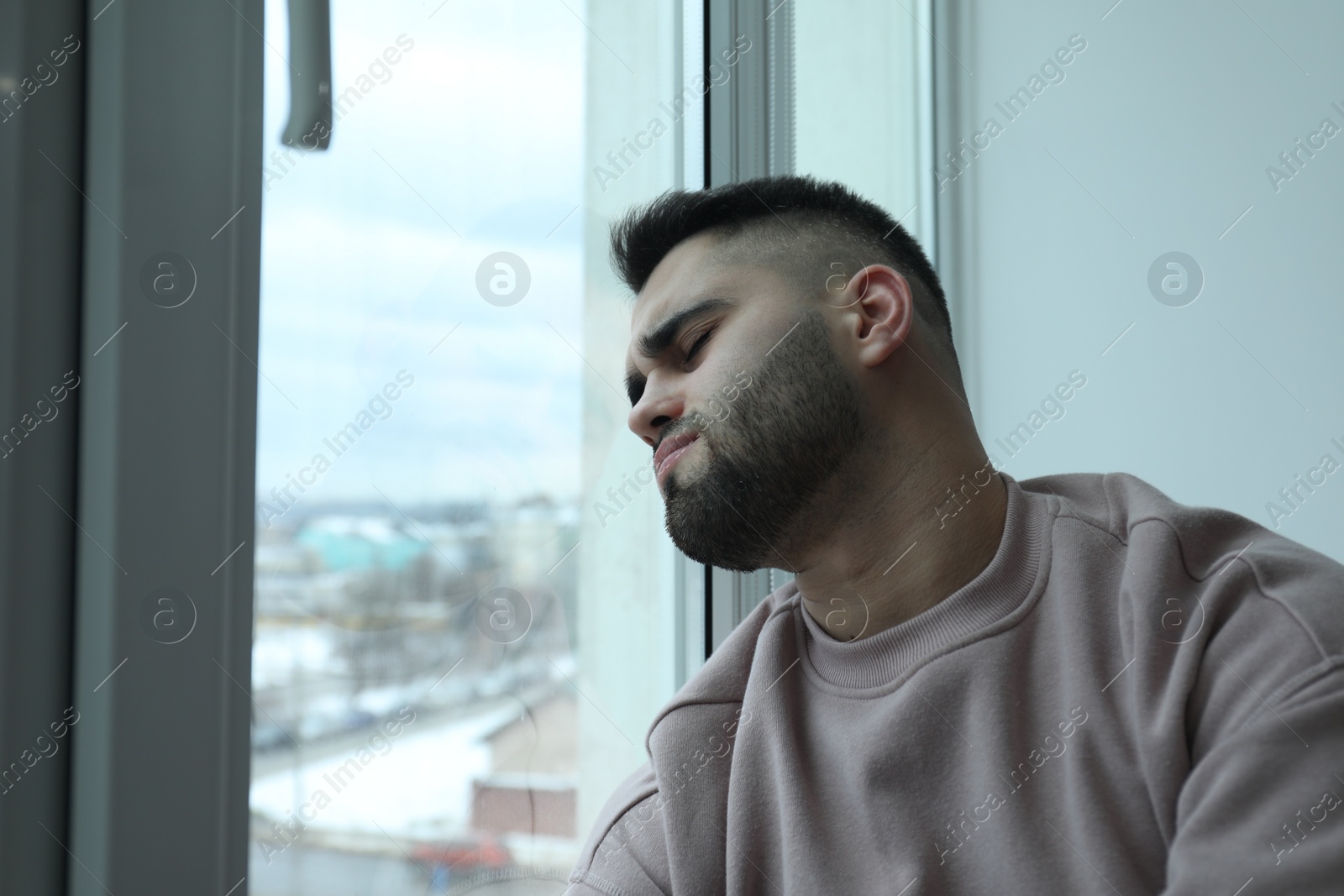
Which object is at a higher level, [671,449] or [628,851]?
[671,449]

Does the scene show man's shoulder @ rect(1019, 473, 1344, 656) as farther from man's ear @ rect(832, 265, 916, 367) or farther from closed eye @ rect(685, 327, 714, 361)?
closed eye @ rect(685, 327, 714, 361)

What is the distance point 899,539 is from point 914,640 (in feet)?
0.38

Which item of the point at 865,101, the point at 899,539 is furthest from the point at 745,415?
the point at 865,101

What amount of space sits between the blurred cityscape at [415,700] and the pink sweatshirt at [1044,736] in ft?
0.69

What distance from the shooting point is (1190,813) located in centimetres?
69

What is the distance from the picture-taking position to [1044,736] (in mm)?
785

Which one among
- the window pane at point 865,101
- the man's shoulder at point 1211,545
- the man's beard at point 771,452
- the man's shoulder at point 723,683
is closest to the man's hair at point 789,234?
the man's beard at point 771,452

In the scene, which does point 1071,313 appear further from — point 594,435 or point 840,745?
point 840,745

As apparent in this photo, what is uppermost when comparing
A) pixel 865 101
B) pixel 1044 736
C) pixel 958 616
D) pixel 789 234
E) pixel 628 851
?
pixel 865 101

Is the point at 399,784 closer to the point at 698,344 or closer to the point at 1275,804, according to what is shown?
the point at 698,344

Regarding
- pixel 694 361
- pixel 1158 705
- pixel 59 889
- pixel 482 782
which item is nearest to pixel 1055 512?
pixel 1158 705

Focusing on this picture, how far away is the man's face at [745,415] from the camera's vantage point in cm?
95

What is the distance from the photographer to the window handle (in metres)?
0.88

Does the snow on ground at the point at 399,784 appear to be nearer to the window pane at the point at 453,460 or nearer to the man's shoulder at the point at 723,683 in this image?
the window pane at the point at 453,460
